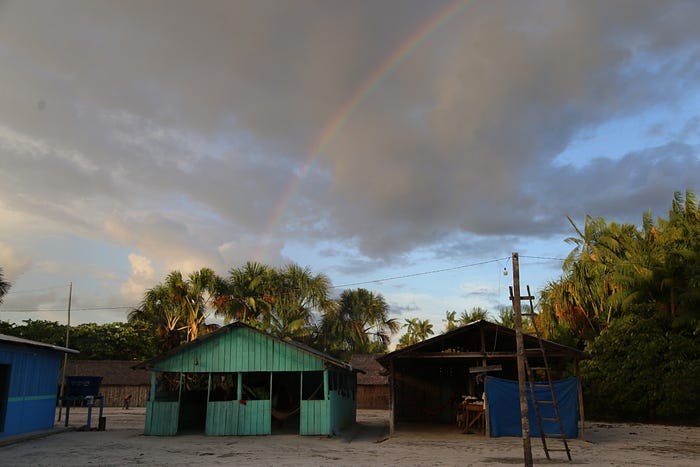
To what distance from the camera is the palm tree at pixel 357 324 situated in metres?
46.5

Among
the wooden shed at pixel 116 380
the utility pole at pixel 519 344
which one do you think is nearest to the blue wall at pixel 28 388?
Answer: the utility pole at pixel 519 344

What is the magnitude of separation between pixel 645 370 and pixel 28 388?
2698cm

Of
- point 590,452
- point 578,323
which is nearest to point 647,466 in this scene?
point 590,452

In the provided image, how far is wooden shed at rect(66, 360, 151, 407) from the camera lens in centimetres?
4181

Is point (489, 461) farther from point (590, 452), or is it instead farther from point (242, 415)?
point (242, 415)

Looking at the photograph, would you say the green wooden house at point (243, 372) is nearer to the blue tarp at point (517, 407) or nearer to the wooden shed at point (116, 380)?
the blue tarp at point (517, 407)

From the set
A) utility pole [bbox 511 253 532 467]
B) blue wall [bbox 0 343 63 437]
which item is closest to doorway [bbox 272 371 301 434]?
blue wall [bbox 0 343 63 437]

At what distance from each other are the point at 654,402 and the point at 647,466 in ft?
55.3

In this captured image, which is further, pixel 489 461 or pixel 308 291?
pixel 308 291

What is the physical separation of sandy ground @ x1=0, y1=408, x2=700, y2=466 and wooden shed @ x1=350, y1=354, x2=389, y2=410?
67.2ft

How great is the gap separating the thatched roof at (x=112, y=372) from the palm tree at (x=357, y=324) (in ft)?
48.1

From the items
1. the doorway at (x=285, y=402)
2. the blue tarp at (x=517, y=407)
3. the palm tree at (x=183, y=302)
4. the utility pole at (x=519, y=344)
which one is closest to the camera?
the utility pole at (x=519, y=344)

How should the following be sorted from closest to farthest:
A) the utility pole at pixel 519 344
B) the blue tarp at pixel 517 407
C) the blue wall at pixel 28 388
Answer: the utility pole at pixel 519 344 → the blue wall at pixel 28 388 → the blue tarp at pixel 517 407

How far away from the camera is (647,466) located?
12.9 m
